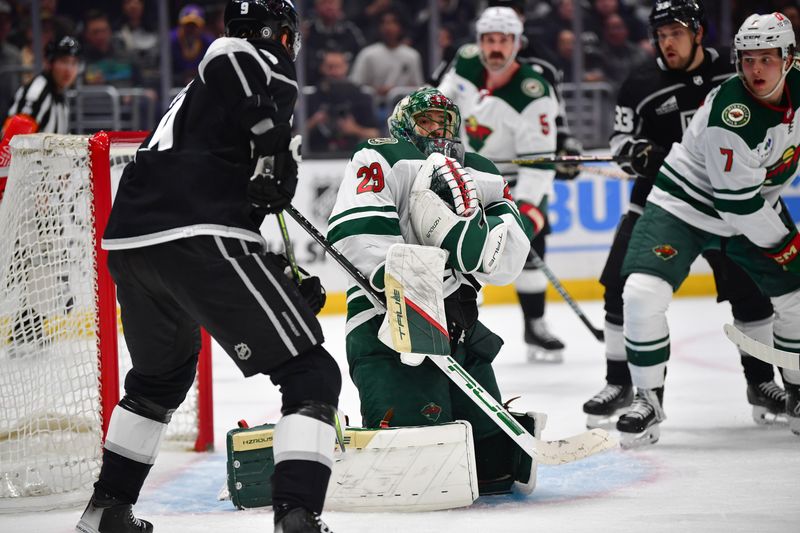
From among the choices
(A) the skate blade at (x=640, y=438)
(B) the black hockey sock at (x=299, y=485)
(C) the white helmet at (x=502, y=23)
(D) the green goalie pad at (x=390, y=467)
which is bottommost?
(A) the skate blade at (x=640, y=438)

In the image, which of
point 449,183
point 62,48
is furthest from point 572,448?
point 62,48

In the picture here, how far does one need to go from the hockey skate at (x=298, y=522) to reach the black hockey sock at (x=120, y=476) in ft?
1.38

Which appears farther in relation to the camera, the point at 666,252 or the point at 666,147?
the point at 666,147

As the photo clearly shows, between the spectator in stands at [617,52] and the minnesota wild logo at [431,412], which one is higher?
the spectator in stands at [617,52]

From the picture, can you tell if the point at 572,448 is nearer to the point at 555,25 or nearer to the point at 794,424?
the point at 794,424

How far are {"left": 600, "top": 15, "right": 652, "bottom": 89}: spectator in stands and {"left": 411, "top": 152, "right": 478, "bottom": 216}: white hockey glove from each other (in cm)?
456

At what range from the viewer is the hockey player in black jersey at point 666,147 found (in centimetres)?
342

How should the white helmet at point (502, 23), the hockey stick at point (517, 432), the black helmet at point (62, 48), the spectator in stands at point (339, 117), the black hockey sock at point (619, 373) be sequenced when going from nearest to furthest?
the hockey stick at point (517, 432) < the black hockey sock at point (619, 373) < the white helmet at point (502, 23) < the black helmet at point (62, 48) < the spectator in stands at point (339, 117)

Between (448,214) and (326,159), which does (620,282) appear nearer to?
(448,214)

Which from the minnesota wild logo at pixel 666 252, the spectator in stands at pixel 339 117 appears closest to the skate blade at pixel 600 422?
the minnesota wild logo at pixel 666 252

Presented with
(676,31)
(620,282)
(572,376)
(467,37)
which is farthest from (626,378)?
(467,37)

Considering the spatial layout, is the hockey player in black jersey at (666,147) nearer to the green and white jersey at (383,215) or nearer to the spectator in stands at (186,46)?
the green and white jersey at (383,215)

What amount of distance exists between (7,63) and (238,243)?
4.93 m

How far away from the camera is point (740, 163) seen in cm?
297
